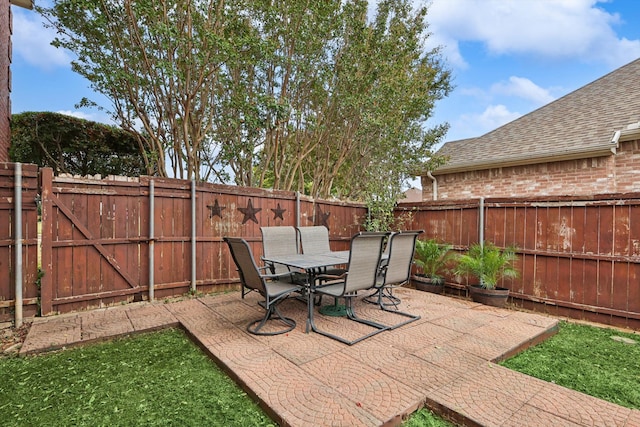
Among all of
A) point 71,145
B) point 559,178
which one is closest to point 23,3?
point 71,145

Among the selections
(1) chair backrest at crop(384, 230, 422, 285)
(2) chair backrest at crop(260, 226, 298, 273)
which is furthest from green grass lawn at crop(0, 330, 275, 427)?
(1) chair backrest at crop(384, 230, 422, 285)

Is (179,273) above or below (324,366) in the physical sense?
above

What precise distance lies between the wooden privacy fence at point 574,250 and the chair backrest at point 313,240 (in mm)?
2690

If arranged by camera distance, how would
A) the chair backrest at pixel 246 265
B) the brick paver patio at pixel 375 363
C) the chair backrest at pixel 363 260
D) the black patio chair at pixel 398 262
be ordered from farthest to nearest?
1. the black patio chair at pixel 398 262
2. the chair backrest at pixel 363 260
3. the chair backrest at pixel 246 265
4. the brick paver patio at pixel 375 363

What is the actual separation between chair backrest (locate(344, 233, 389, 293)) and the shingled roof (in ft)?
17.7

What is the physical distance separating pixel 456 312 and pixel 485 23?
796cm

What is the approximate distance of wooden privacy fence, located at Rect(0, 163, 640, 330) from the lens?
3.92 meters

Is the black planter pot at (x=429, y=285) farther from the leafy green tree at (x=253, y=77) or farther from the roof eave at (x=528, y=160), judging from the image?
the roof eave at (x=528, y=160)

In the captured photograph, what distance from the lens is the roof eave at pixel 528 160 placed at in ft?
19.6

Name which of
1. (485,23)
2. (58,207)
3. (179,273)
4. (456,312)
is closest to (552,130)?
(485,23)

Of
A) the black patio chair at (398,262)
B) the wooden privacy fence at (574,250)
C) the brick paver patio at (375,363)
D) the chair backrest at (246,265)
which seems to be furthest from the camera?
the wooden privacy fence at (574,250)

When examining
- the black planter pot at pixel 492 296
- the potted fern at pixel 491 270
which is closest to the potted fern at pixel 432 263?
the potted fern at pixel 491 270

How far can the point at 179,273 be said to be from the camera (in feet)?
16.8

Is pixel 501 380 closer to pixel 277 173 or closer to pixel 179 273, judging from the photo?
pixel 179 273
